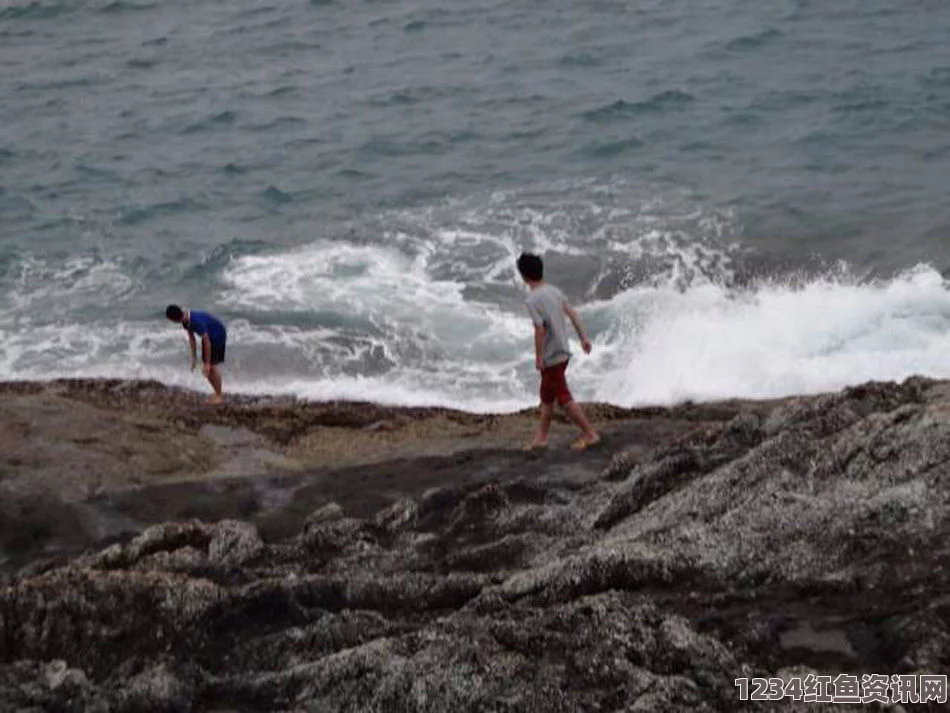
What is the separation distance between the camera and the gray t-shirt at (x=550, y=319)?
10.9 m

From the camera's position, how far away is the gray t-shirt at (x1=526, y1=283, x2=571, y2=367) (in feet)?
35.7

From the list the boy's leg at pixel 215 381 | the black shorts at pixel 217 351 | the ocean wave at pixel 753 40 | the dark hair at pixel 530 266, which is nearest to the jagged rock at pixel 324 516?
the dark hair at pixel 530 266

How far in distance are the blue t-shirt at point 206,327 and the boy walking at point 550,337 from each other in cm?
528

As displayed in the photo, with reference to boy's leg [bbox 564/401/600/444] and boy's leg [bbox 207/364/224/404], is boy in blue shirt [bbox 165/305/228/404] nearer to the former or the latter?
boy's leg [bbox 207/364/224/404]

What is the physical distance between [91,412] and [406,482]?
377 cm

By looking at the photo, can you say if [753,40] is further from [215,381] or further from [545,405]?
[545,405]

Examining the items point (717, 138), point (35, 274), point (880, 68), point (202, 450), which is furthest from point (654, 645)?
point (880, 68)

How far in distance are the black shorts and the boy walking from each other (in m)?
5.29

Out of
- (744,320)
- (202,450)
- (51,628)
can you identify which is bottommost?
(744,320)

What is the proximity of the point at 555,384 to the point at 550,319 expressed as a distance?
0.62 m

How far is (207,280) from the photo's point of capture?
2138cm

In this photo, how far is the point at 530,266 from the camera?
420 inches

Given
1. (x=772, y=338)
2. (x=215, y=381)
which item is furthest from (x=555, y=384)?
(x=772, y=338)

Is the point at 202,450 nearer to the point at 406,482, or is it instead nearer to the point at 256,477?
the point at 256,477
